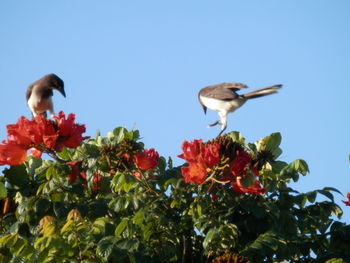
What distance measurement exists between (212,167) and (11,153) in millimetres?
1193

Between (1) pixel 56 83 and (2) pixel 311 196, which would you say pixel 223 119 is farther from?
(2) pixel 311 196

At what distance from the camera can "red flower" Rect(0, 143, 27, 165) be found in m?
3.81

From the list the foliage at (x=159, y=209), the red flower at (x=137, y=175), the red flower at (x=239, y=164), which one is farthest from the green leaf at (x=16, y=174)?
the red flower at (x=239, y=164)

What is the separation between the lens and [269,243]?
10.7ft

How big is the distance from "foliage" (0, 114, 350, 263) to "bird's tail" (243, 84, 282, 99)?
3617 mm

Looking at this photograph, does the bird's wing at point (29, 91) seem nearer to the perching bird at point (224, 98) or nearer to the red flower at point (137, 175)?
the perching bird at point (224, 98)

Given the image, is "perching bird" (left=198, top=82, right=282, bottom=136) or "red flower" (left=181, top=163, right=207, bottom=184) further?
"perching bird" (left=198, top=82, right=282, bottom=136)

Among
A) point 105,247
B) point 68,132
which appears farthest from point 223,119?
point 105,247

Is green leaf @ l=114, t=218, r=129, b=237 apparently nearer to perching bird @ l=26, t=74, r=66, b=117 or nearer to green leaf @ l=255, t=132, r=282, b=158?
green leaf @ l=255, t=132, r=282, b=158

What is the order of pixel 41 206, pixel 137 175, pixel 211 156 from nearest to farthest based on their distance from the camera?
pixel 211 156, pixel 41 206, pixel 137 175

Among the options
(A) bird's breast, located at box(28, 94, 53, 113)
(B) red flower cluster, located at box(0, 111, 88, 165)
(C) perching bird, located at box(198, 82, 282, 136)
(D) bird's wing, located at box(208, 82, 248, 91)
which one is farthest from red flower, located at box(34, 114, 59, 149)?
(A) bird's breast, located at box(28, 94, 53, 113)

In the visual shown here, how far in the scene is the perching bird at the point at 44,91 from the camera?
31.3 feet

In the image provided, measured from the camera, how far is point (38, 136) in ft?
12.4

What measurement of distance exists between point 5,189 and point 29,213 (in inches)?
8.2
